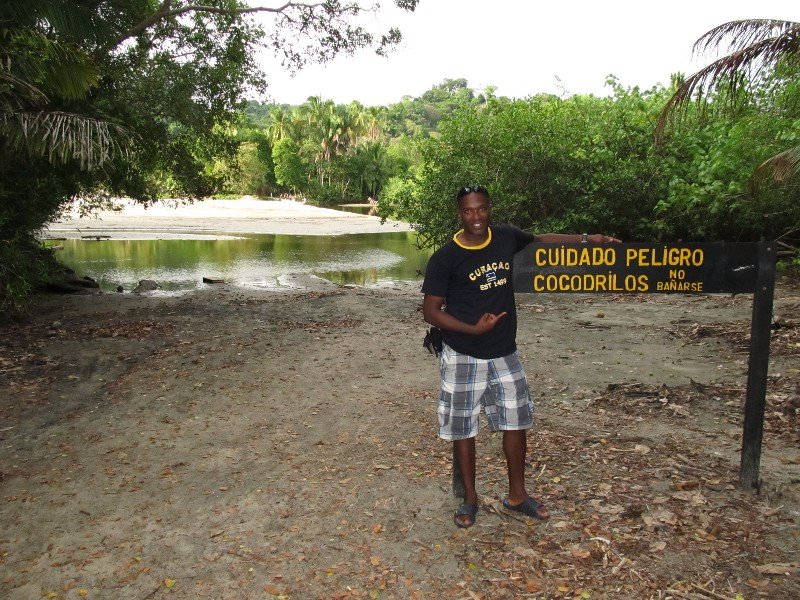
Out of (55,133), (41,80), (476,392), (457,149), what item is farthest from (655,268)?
(457,149)

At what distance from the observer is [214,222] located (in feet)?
164

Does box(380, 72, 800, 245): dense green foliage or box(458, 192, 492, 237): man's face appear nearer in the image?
box(458, 192, 492, 237): man's face

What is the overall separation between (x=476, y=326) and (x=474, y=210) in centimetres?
64

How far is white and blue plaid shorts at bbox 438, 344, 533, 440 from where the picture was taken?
141 inches

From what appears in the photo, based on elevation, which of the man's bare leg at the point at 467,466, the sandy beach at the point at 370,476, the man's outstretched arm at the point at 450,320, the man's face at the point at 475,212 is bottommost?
the sandy beach at the point at 370,476

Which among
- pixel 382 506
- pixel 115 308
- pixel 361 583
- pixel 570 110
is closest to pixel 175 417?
pixel 382 506

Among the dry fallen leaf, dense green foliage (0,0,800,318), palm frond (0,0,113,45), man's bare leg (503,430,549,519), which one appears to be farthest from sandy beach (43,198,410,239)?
the dry fallen leaf

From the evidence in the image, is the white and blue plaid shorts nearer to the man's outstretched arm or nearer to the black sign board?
the man's outstretched arm

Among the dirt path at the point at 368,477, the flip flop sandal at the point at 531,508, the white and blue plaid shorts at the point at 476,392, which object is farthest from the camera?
the flip flop sandal at the point at 531,508

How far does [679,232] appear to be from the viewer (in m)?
15.5

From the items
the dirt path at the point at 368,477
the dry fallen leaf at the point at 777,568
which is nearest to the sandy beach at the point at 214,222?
the dirt path at the point at 368,477

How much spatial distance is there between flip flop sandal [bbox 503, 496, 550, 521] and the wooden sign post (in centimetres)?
132

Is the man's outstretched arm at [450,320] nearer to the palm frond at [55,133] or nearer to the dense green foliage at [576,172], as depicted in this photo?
the palm frond at [55,133]

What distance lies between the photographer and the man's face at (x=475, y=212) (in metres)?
3.45
